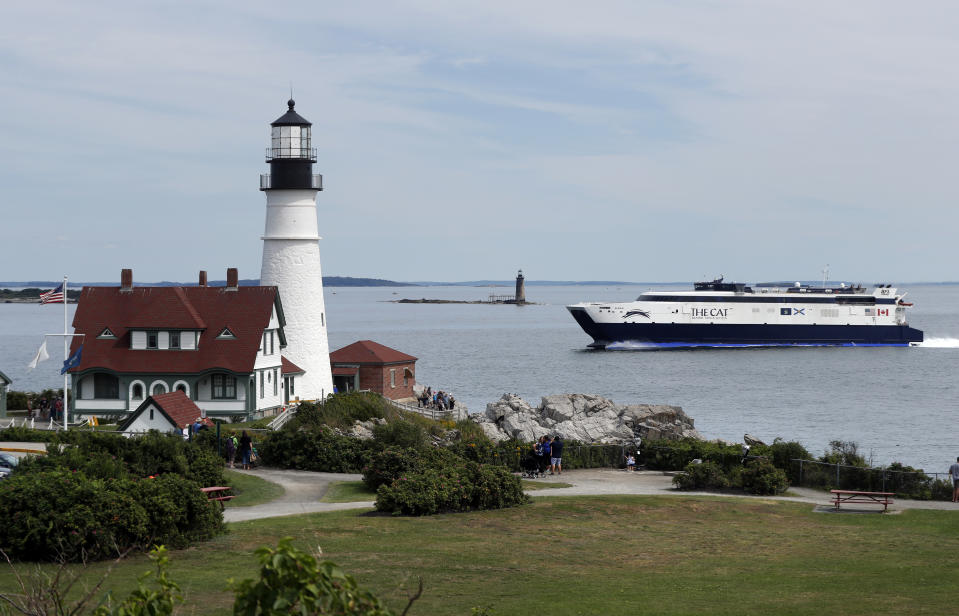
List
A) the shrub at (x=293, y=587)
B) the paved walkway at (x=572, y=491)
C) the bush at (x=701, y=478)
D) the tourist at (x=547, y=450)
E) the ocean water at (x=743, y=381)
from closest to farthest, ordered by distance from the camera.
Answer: the shrub at (x=293, y=587), the paved walkway at (x=572, y=491), the bush at (x=701, y=478), the tourist at (x=547, y=450), the ocean water at (x=743, y=381)

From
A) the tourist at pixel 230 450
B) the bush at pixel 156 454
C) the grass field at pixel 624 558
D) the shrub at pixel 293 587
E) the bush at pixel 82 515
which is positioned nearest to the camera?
the shrub at pixel 293 587

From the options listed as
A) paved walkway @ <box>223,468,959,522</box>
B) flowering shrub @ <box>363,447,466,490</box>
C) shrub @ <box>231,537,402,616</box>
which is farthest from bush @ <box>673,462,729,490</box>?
shrub @ <box>231,537,402,616</box>

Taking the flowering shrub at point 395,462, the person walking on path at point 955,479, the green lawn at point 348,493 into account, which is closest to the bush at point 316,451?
the green lawn at point 348,493

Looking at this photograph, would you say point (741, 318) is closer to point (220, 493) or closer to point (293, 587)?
point (220, 493)

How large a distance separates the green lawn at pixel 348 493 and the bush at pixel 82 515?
6.42m

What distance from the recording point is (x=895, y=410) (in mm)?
58375

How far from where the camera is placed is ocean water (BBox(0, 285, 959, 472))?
49.1 meters

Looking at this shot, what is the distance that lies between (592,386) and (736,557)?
54.8 m

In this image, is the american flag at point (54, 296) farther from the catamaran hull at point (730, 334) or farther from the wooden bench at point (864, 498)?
the catamaran hull at point (730, 334)

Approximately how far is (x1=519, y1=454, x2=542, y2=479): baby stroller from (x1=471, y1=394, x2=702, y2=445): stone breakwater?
7035 millimetres

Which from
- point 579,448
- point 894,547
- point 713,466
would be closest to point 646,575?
point 894,547

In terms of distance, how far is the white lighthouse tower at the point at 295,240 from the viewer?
38.9 meters

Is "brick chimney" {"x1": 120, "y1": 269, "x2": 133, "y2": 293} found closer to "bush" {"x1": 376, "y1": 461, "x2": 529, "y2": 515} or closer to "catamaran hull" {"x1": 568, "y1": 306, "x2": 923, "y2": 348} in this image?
"bush" {"x1": 376, "y1": 461, "x2": 529, "y2": 515}

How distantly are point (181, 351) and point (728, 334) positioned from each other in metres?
65.2
